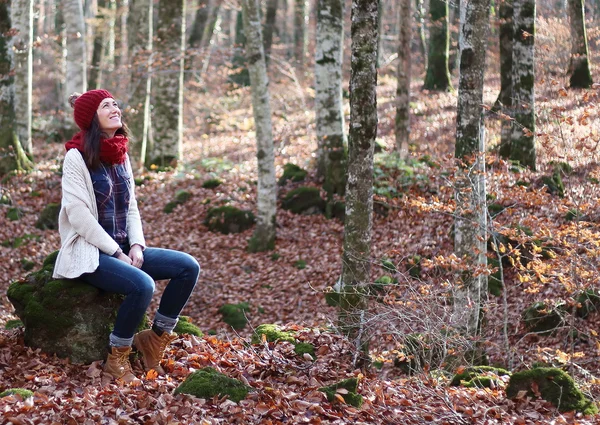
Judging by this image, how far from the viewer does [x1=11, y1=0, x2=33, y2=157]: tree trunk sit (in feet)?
53.5

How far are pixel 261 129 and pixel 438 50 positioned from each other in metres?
11.7

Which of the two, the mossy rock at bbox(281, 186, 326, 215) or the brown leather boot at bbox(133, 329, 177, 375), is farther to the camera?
the mossy rock at bbox(281, 186, 326, 215)

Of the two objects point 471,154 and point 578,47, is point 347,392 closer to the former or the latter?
point 471,154

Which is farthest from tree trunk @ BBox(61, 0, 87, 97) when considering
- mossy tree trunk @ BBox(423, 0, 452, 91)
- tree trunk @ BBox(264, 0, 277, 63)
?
tree trunk @ BBox(264, 0, 277, 63)

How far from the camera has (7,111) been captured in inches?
613

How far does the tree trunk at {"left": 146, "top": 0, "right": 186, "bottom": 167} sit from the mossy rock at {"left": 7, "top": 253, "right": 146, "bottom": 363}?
11634 mm

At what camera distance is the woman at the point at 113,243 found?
527 centimetres

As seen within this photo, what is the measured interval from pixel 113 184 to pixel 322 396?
2458 mm

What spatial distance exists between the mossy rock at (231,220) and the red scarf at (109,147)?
25.6ft

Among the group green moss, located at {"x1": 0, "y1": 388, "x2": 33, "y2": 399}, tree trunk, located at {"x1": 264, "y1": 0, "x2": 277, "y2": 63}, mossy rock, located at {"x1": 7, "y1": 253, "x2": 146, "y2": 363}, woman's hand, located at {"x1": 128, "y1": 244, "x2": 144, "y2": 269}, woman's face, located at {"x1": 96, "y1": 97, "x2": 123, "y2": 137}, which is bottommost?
green moss, located at {"x1": 0, "y1": 388, "x2": 33, "y2": 399}

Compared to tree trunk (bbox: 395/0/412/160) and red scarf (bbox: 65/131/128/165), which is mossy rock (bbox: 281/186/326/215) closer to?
tree trunk (bbox: 395/0/412/160)

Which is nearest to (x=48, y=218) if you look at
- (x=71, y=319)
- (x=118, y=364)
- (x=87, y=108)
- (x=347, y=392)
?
(x=71, y=319)

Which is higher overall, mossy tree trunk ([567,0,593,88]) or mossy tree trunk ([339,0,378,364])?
mossy tree trunk ([567,0,593,88])

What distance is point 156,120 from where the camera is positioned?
16875mm
